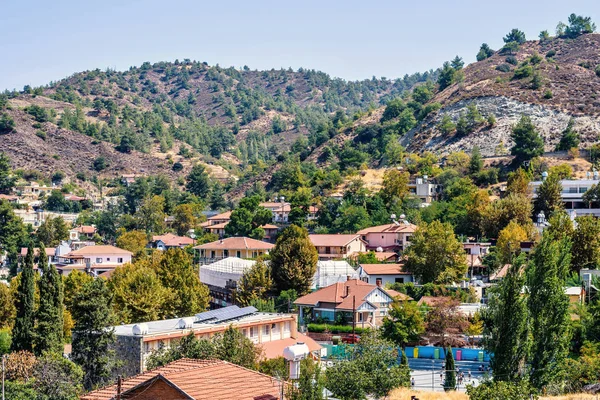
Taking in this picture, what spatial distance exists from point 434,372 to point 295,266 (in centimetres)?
1989

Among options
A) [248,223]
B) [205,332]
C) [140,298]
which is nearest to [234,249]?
[248,223]

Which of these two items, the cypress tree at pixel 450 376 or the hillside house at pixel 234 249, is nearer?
the cypress tree at pixel 450 376

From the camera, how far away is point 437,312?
50.1m

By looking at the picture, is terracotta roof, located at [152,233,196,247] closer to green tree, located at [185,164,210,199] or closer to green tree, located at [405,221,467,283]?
green tree, located at [405,221,467,283]

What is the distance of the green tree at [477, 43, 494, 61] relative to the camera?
156 m

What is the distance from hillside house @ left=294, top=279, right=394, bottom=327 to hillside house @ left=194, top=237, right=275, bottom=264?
2214cm

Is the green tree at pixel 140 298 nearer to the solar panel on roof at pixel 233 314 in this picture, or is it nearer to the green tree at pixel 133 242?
the solar panel on roof at pixel 233 314

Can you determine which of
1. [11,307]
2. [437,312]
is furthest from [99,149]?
[437,312]

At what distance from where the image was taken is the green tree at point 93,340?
39531 millimetres

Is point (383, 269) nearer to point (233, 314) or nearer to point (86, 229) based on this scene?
point (233, 314)

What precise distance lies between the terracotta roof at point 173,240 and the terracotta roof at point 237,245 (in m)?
10.1

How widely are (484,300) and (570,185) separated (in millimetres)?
28937

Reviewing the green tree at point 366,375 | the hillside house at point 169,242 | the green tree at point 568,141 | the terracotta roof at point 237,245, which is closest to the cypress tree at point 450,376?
the green tree at point 366,375

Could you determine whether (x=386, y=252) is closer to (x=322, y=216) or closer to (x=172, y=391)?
(x=322, y=216)
